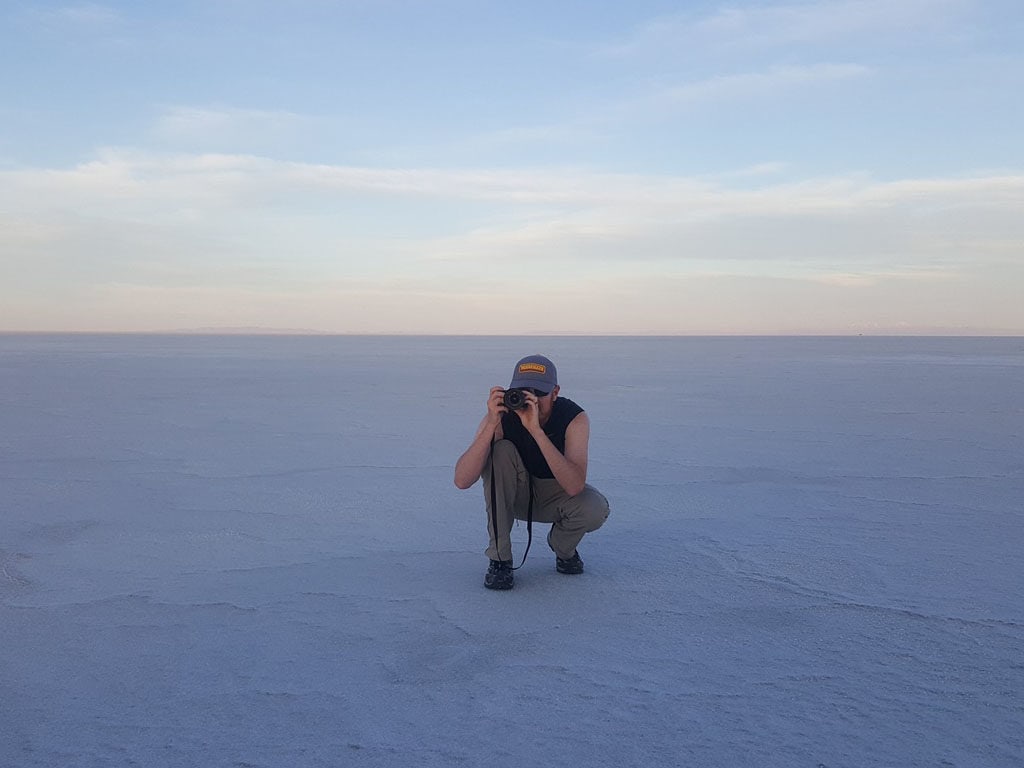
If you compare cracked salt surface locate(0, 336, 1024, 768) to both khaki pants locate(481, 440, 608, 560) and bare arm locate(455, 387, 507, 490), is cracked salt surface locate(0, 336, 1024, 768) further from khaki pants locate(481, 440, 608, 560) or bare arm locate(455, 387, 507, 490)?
bare arm locate(455, 387, 507, 490)

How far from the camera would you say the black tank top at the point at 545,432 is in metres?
3.71

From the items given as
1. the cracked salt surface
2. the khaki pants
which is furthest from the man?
the cracked salt surface

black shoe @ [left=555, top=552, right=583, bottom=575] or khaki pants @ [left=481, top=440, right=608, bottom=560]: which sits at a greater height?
khaki pants @ [left=481, top=440, right=608, bottom=560]

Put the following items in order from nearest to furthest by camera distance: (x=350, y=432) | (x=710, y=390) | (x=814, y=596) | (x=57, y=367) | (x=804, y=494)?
(x=814, y=596) < (x=804, y=494) < (x=350, y=432) < (x=710, y=390) < (x=57, y=367)

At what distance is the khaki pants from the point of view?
376 centimetres

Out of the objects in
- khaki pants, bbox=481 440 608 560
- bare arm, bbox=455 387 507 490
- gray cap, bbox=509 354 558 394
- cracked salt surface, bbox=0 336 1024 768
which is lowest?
cracked salt surface, bbox=0 336 1024 768

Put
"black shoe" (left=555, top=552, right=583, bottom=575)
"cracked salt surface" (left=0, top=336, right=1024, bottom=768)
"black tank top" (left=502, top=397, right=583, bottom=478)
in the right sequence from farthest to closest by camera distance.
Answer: "black shoe" (left=555, top=552, right=583, bottom=575)
"black tank top" (left=502, top=397, right=583, bottom=478)
"cracked salt surface" (left=0, top=336, right=1024, bottom=768)

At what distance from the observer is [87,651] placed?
10.1ft

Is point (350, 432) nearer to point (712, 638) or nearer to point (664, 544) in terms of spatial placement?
point (664, 544)

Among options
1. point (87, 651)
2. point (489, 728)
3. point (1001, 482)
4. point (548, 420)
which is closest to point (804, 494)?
point (1001, 482)

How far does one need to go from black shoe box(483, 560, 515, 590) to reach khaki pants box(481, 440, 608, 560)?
26mm

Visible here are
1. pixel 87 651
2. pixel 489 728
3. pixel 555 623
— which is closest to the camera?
pixel 489 728

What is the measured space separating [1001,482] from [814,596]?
3105 mm

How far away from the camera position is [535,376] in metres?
3.50
